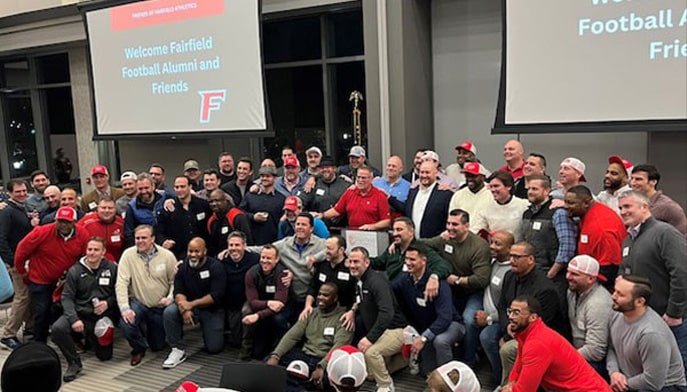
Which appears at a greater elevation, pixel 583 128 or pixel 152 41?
pixel 152 41

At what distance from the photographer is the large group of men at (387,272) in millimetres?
3613

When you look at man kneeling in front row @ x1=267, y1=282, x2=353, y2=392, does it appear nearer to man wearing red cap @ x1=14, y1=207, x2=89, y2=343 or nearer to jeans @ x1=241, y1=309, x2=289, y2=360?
jeans @ x1=241, y1=309, x2=289, y2=360

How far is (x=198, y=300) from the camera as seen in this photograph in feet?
17.0

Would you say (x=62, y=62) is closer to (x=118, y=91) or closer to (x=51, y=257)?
(x=118, y=91)

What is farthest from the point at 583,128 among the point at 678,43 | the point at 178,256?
the point at 178,256

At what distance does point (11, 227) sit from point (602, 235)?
5.40 metres

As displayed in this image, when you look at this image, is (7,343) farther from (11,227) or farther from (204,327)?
(204,327)

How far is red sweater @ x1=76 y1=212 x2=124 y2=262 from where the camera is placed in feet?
18.6

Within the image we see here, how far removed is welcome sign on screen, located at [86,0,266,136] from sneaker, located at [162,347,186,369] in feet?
10.2

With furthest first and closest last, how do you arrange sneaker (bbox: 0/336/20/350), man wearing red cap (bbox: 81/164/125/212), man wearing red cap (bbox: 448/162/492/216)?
man wearing red cap (bbox: 81/164/125/212), sneaker (bbox: 0/336/20/350), man wearing red cap (bbox: 448/162/492/216)

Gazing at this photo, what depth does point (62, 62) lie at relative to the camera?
1091 centimetres

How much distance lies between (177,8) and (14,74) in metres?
6.08

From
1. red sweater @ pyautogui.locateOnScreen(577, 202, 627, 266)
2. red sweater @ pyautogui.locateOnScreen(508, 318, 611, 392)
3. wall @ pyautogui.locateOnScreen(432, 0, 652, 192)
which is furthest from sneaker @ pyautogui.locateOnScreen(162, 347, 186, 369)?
wall @ pyautogui.locateOnScreen(432, 0, 652, 192)

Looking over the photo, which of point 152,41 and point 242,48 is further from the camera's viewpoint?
point 152,41
